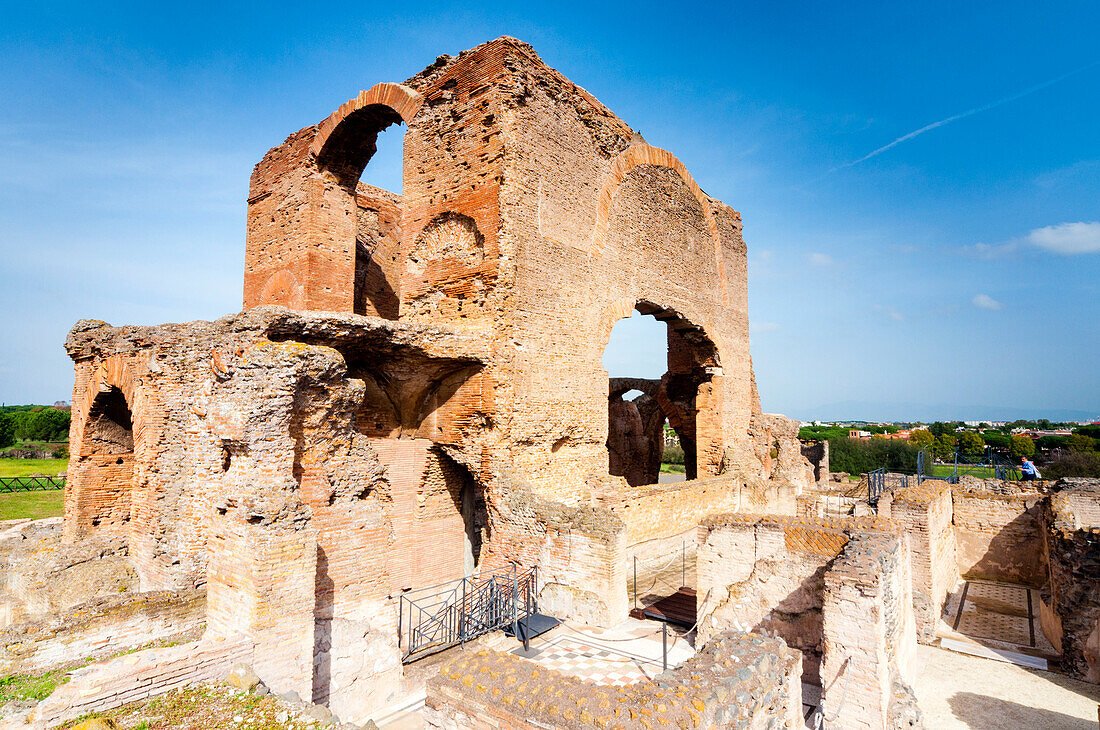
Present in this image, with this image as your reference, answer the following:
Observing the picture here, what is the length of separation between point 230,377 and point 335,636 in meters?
2.84

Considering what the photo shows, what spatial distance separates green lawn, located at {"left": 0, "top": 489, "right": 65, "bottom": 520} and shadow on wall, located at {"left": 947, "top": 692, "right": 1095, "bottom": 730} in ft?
70.2

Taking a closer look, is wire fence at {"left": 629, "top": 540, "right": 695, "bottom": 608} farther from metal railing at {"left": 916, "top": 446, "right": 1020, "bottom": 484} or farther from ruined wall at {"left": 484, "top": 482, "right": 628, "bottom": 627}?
metal railing at {"left": 916, "top": 446, "right": 1020, "bottom": 484}

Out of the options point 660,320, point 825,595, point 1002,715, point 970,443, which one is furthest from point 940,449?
point 825,595

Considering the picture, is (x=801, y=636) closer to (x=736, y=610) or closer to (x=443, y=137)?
(x=736, y=610)

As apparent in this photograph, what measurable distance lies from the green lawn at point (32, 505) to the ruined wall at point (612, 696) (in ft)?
62.6

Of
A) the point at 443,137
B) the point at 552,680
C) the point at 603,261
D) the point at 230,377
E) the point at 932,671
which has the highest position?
the point at 443,137

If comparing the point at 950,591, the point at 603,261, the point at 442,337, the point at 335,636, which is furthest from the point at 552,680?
the point at 950,591

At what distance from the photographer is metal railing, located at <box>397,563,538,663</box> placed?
7465 millimetres

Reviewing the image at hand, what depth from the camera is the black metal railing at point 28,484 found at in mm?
22484

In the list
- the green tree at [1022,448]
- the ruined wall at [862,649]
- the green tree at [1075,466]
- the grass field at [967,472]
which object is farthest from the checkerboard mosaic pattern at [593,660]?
the green tree at [1022,448]

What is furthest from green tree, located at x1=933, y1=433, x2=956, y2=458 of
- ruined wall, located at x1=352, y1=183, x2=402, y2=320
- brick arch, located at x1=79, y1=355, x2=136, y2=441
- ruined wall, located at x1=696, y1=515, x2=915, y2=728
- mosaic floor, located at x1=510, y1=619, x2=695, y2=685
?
brick arch, located at x1=79, y1=355, x2=136, y2=441

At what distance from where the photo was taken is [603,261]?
11062 millimetres

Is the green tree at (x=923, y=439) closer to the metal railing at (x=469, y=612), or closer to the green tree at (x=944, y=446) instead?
the green tree at (x=944, y=446)

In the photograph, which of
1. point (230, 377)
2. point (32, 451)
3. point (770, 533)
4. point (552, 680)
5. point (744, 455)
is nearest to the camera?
point (552, 680)
